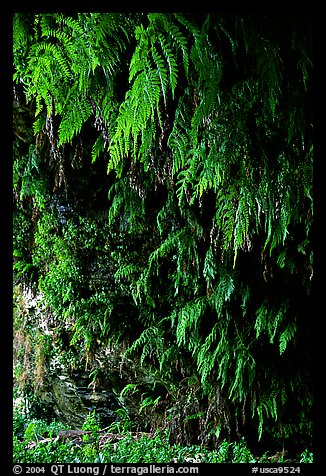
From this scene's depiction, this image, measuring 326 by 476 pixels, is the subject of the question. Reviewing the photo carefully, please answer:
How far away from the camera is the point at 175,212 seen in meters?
3.06

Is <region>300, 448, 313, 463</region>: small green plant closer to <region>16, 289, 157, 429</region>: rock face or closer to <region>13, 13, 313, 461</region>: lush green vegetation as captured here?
<region>13, 13, 313, 461</region>: lush green vegetation

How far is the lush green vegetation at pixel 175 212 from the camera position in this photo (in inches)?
76.0

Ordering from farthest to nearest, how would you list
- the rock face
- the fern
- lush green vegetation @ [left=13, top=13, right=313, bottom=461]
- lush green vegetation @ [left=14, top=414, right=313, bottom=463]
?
the rock face → the fern → lush green vegetation @ [left=14, top=414, right=313, bottom=463] → lush green vegetation @ [left=13, top=13, right=313, bottom=461]

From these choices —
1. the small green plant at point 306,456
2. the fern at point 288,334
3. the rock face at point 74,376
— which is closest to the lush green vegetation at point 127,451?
the small green plant at point 306,456

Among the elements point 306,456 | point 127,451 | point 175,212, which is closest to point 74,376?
point 127,451

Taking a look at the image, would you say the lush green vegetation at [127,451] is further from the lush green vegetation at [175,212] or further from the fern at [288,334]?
the fern at [288,334]

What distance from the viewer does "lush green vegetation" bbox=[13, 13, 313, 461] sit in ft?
6.34

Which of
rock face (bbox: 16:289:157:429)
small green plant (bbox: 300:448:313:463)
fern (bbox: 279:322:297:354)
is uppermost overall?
fern (bbox: 279:322:297:354)

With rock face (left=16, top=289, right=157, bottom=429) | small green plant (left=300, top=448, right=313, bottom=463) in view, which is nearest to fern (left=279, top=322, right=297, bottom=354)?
small green plant (left=300, top=448, right=313, bottom=463)

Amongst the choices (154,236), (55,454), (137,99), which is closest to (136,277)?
(154,236)

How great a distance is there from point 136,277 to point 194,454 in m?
1.46

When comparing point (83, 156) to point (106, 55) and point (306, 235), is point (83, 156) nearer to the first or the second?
point (106, 55)

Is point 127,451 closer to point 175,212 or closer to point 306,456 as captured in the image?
point 306,456

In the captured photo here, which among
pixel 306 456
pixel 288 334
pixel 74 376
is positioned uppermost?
pixel 288 334
